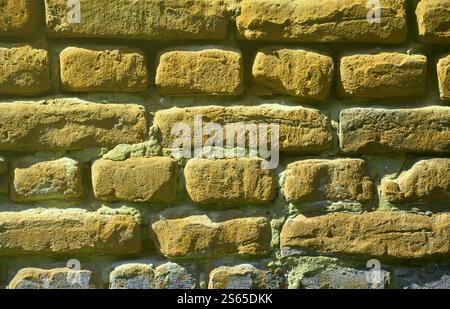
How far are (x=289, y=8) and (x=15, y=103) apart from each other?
55 centimetres

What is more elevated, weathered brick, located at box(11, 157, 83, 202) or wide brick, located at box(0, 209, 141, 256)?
weathered brick, located at box(11, 157, 83, 202)

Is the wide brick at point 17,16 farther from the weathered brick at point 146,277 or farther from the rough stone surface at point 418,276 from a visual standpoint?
the rough stone surface at point 418,276

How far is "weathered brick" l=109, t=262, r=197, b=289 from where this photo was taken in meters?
1.24

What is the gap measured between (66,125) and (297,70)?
0.45 meters

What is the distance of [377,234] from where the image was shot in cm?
124

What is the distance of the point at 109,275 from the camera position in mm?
1245

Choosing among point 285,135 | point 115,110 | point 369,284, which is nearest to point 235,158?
point 285,135

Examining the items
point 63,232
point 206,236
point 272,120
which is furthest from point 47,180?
point 272,120

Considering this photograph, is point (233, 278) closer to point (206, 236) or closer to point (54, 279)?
point (206, 236)

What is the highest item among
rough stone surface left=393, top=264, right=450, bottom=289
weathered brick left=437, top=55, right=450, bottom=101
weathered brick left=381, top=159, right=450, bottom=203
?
weathered brick left=437, top=55, right=450, bottom=101

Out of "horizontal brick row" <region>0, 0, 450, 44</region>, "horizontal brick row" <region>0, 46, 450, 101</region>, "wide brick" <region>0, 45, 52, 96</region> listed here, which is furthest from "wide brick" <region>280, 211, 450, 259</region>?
"wide brick" <region>0, 45, 52, 96</region>

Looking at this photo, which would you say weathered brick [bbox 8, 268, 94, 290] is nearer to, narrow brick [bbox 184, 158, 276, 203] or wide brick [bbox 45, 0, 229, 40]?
narrow brick [bbox 184, 158, 276, 203]

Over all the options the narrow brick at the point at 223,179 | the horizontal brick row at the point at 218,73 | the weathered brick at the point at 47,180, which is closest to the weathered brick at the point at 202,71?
the horizontal brick row at the point at 218,73

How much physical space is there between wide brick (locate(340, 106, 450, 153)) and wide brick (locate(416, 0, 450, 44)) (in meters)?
0.14
